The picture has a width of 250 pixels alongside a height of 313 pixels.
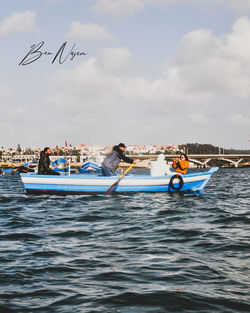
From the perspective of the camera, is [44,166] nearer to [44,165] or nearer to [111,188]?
[44,165]

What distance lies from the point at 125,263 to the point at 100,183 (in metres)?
10.9

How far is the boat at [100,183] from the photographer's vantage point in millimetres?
16406

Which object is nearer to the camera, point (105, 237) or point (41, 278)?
point (41, 278)

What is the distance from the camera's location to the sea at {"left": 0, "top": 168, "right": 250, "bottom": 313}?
4090 mm

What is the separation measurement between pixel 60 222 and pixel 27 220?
1.10m

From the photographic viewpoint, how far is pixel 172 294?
170 inches

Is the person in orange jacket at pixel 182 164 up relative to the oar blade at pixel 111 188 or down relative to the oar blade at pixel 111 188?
up

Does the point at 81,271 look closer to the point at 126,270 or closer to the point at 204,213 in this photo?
the point at 126,270

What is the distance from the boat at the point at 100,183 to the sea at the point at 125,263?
17.7 feet

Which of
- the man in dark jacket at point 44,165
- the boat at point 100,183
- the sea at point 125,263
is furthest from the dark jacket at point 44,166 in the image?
the sea at point 125,263

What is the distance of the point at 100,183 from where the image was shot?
16438 millimetres

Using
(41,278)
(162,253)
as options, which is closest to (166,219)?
(162,253)

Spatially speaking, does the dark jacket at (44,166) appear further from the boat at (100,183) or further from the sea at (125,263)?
the sea at (125,263)

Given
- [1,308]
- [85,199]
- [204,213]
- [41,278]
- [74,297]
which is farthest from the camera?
[85,199]
